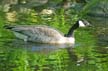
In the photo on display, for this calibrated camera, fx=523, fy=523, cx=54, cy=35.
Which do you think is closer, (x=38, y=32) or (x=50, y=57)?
(x=50, y=57)

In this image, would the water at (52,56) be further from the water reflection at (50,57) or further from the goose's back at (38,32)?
the goose's back at (38,32)

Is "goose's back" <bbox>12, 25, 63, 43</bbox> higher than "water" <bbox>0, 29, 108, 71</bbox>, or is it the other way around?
"goose's back" <bbox>12, 25, 63, 43</bbox>

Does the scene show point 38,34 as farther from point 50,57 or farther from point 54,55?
point 50,57

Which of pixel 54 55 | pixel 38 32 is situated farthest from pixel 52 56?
pixel 38 32

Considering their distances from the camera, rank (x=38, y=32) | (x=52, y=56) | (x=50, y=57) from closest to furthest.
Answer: (x=50, y=57) → (x=52, y=56) → (x=38, y=32)


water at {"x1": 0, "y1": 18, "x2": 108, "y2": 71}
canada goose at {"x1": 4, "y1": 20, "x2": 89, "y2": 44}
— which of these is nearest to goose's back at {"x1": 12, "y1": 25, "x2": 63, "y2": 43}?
canada goose at {"x1": 4, "y1": 20, "x2": 89, "y2": 44}

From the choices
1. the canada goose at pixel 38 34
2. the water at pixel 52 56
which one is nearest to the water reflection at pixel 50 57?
the water at pixel 52 56

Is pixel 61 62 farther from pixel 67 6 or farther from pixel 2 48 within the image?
pixel 67 6

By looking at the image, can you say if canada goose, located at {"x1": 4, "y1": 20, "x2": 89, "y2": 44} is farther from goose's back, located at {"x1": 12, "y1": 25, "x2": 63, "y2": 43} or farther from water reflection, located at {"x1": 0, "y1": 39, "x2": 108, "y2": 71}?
water reflection, located at {"x1": 0, "y1": 39, "x2": 108, "y2": 71}

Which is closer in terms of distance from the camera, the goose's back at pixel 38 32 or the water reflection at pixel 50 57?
the water reflection at pixel 50 57

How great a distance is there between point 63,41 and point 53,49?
4.44ft

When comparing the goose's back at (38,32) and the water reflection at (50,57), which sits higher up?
the goose's back at (38,32)

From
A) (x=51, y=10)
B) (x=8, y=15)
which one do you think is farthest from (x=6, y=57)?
(x=51, y=10)

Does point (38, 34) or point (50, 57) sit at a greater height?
point (38, 34)
